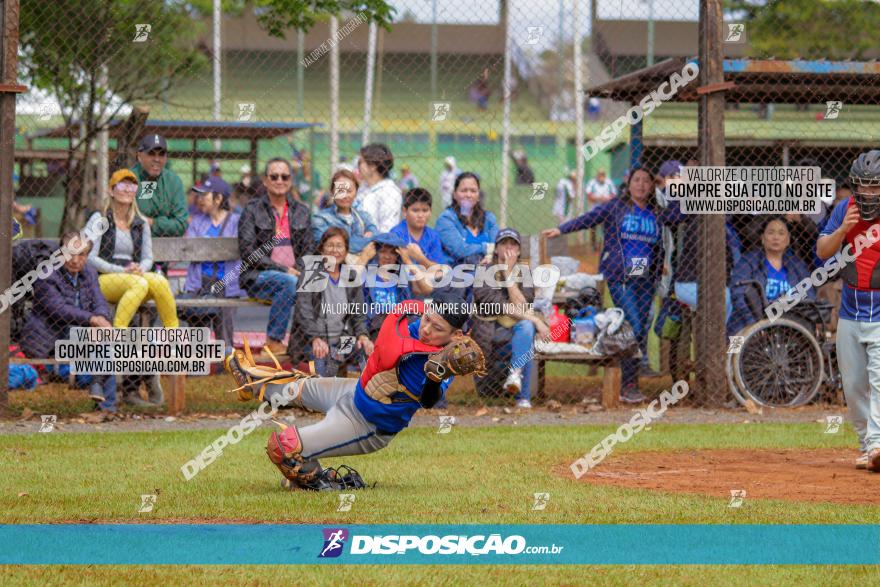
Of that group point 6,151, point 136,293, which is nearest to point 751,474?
point 136,293

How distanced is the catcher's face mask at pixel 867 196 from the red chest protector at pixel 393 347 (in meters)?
3.30

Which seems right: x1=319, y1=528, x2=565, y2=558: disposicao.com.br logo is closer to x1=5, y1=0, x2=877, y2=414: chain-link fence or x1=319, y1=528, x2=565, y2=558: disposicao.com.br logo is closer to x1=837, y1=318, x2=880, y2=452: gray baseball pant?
x1=837, y1=318, x2=880, y2=452: gray baseball pant

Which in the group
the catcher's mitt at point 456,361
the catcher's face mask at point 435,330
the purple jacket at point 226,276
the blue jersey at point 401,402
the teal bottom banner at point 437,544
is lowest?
the teal bottom banner at point 437,544

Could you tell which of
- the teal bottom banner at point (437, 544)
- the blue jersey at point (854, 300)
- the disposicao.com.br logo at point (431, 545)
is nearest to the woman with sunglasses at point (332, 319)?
the blue jersey at point (854, 300)

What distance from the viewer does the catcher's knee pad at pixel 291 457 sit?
8.10 m

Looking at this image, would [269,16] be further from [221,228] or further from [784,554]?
[784,554]

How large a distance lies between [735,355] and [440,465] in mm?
4259

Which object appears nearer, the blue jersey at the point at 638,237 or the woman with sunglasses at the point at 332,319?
the woman with sunglasses at the point at 332,319

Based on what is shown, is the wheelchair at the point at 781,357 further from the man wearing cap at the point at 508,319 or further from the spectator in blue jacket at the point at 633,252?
the man wearing cap at the point at 508,319

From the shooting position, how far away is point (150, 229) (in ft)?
41.6

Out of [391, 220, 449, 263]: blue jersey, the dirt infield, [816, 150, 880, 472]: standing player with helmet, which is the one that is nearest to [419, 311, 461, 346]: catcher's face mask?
the dirt infield

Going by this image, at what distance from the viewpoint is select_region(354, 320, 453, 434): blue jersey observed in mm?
7926

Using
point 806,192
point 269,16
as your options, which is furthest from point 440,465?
point 269,16

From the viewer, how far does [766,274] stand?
12883 millimetres
